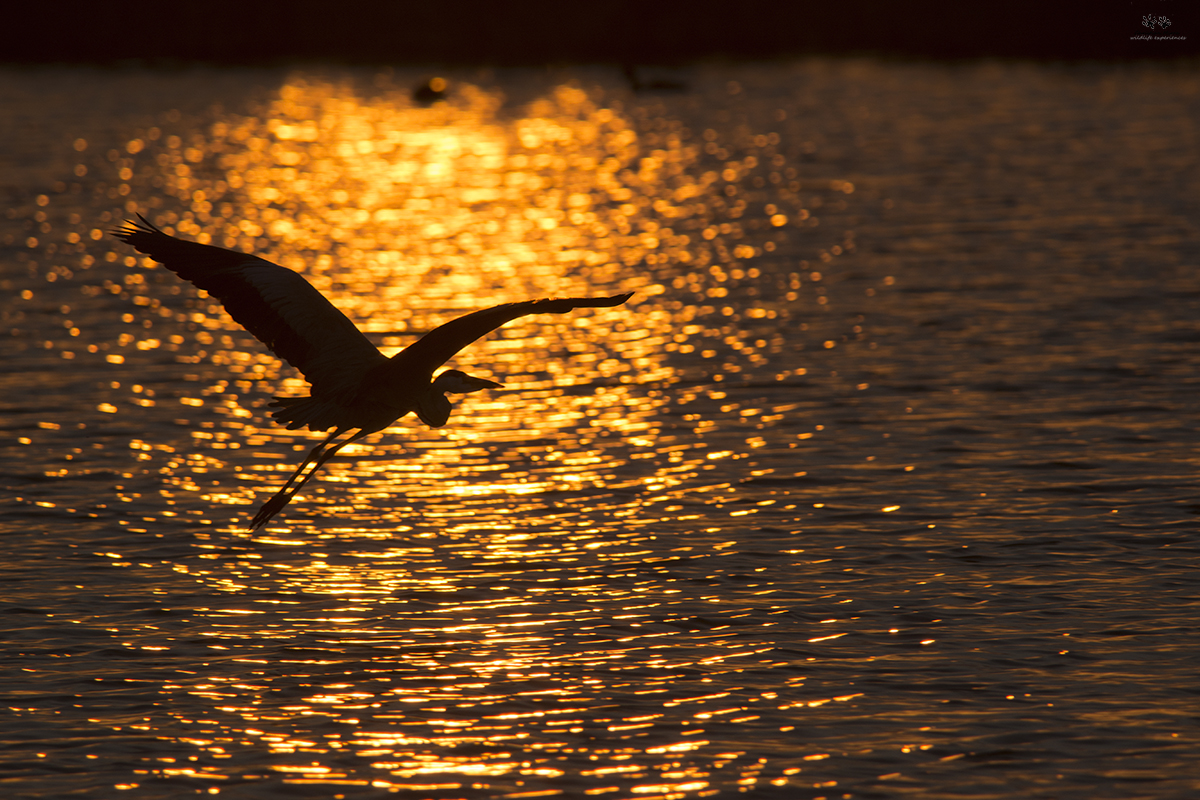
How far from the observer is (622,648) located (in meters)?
10.9

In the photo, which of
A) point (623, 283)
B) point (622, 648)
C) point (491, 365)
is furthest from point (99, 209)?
point (622, 648)

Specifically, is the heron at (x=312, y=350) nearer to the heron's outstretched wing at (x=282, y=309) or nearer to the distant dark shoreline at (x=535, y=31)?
the heron's outstretched wing at (x=282, y=309)

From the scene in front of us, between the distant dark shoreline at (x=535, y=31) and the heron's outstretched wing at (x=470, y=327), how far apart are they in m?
67.7

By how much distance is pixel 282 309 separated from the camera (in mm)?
11898

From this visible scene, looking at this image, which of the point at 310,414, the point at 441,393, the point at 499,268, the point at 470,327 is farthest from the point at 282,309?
the point at 499,268

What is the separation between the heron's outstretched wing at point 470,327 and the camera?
10164 mm

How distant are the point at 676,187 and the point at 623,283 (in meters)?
13.6

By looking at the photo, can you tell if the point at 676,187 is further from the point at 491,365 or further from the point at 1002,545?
the point at 1002,545

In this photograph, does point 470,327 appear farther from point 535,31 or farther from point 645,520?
point 535,31

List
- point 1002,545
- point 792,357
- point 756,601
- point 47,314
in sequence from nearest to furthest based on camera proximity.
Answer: point 756,601
point 1002,545
point 792,357
point 47,314

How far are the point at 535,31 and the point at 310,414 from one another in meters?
73.9

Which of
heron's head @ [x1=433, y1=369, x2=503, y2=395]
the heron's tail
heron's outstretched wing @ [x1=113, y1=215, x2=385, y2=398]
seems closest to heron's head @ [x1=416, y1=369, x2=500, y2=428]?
heron's head @ [x1=433, y1=369, x2=503, y2=395]

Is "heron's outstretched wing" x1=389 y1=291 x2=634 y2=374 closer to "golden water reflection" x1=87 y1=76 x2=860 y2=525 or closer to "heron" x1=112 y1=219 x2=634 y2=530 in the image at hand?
"heron" x1=112 y1=219 x2=634 y2=530

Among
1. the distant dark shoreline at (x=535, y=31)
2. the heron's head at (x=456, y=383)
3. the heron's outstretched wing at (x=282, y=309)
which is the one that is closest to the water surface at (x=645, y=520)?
the heron's head at (x=456, y=383)
